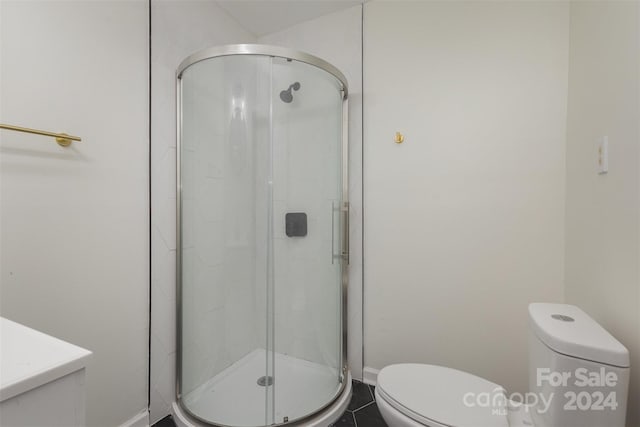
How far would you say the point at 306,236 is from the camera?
1.67 metres

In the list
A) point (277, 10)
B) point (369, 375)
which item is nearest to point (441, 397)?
point (369, 375)

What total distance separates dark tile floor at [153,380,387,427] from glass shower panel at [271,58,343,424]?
12cm

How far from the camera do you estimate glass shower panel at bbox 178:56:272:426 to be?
1.51 metres

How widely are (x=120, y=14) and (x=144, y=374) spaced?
65.7 inches

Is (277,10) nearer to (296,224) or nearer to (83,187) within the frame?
(296,224)

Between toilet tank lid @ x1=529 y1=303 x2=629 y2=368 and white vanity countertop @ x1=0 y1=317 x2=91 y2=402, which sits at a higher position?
white vanity countertop @ x1=0 y1=317 x2=91 y2=402

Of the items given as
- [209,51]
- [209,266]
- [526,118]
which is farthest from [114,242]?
[526,118]

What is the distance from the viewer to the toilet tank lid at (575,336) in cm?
79

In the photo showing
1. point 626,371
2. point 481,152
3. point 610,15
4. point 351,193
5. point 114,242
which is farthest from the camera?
point 351,193

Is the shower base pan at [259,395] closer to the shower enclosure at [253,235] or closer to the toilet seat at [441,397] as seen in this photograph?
the shower enclosure at [253,235]

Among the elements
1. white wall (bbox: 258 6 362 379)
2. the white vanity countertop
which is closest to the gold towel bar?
the white vanity countertop

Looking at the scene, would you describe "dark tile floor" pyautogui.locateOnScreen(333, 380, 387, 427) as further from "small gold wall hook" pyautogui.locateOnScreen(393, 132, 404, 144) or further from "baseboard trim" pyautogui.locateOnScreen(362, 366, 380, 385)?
"small gold wall hook" pyautogui.locateOnScreen(393, 132, 404, 144)

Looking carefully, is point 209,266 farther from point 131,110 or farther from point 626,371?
point 626,371

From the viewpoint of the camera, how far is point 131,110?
1.40 m
